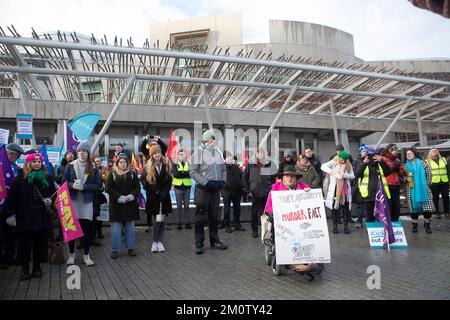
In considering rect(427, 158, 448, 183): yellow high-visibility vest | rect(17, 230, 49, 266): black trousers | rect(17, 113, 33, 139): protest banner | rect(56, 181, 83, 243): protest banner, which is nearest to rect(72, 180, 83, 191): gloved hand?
rect(56, 181, 83, 243): protest banner

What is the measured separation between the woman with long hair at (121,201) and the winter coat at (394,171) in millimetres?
5674

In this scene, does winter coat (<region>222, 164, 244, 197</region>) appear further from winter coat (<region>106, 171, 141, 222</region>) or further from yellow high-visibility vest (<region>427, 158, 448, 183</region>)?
yellow high-visibility vest (<region>427, 158, 448, 183</region>)

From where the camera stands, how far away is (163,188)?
675cm

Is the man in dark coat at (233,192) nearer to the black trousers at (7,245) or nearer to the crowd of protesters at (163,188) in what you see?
the crowd of protesters at (163,188)

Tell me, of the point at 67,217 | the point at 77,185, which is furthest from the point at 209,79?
the point at 67,217

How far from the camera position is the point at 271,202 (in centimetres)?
516

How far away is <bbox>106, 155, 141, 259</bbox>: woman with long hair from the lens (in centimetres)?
616

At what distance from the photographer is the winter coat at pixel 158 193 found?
262 inches

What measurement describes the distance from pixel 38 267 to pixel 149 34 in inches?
996

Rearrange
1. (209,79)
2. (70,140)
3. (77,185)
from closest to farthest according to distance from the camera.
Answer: (77,185) → (70,140) → (209,79)

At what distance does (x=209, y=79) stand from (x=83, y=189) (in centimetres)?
879

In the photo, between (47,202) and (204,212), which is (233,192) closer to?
(204,212)

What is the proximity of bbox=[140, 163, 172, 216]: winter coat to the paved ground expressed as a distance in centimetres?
84
